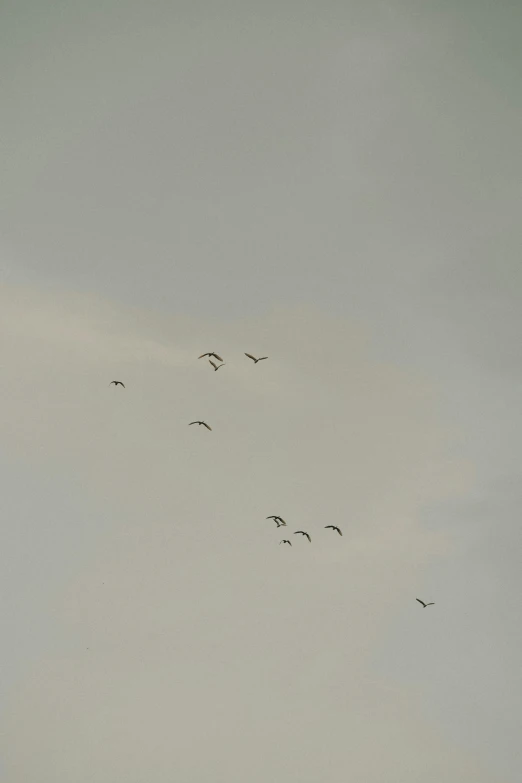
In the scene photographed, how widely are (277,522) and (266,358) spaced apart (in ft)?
72.7

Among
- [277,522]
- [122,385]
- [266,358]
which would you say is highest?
[266,358]

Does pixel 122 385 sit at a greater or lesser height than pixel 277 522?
greater

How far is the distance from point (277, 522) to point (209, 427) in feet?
51.6

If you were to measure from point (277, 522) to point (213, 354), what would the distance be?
24654 mm

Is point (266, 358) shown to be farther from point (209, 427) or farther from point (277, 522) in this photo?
point (277, 522)

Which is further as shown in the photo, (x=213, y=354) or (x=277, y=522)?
(x=277, y=522)

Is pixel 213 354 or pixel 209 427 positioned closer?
pixel 213 354

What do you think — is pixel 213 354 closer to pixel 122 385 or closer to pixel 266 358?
pixel 266 358

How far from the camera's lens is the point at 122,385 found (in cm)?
9281

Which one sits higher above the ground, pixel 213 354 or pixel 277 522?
pixel 213 354

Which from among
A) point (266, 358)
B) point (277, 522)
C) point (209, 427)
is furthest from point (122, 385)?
point (277, 522)

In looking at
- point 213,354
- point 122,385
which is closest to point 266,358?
point 213,354

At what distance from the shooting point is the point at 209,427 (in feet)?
294

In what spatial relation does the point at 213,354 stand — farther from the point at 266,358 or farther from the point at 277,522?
the point at 277,522
